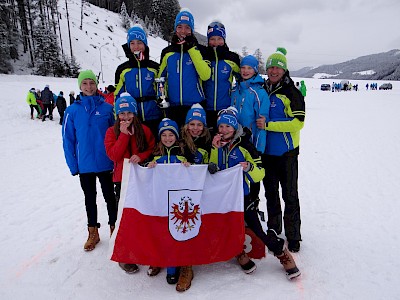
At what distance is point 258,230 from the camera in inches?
139

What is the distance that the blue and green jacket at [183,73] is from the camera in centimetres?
374

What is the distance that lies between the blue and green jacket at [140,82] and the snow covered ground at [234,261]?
2148mm

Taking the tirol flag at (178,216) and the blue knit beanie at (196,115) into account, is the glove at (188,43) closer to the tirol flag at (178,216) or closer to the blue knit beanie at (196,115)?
the blue knit beanie at (196,115)

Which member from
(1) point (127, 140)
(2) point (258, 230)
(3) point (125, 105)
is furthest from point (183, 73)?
(2) point (258, 230)

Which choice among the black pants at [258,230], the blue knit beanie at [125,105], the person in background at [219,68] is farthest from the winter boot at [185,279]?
the person in background at [219,68]

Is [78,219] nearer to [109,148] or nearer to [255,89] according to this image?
[109,148]

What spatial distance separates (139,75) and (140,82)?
94 mm

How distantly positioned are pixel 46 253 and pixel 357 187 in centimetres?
630

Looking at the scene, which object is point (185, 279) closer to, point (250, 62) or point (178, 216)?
point (178, 216)


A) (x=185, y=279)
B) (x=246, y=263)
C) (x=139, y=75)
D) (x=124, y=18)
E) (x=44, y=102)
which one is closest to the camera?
(x=185, y=279)

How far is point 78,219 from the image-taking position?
17.0ft

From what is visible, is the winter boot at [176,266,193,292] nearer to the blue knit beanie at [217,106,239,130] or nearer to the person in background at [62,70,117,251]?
the person in background at [62,70,117,251]

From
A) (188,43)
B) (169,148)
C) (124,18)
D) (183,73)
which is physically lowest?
(169,148)

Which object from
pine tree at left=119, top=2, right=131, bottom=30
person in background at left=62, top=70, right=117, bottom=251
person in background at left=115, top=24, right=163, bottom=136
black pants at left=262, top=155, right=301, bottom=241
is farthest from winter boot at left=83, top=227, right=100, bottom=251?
pine tree at left=119, top=2, right=131, bottom=30
